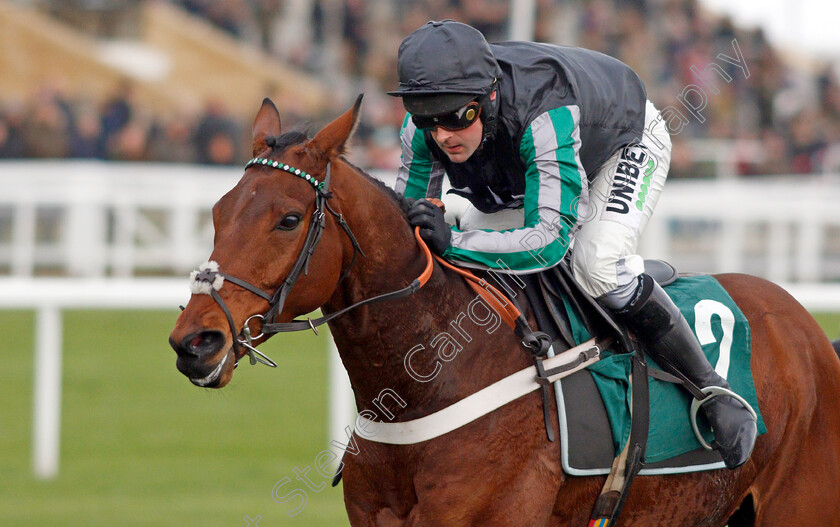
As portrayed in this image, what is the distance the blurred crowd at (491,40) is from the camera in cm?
1380

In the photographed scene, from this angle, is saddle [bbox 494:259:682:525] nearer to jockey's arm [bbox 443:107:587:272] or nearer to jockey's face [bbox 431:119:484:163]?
jockey's arm [bbox 443:107:587:272]

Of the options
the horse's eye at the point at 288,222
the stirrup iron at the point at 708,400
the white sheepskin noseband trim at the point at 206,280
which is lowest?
the stirrup iron at the point at 708,400

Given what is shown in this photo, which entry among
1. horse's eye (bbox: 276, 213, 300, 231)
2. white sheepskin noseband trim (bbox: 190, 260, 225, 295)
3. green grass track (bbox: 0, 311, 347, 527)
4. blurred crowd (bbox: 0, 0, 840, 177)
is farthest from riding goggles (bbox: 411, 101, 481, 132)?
blurred crowd (bbox: 0, 0, 840, 177)

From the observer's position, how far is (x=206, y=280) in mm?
2934

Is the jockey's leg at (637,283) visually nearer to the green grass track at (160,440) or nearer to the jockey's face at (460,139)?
the jockey's face at (460,139)

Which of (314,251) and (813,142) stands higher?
(314,251)

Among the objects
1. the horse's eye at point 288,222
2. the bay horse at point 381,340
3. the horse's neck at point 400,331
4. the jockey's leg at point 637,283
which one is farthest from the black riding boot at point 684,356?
the horse's eye at point 288,222

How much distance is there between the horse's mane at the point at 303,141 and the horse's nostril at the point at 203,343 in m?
0.58

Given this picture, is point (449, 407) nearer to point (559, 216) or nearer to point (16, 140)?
point (559, 216)

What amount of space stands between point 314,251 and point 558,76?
1.01 metres

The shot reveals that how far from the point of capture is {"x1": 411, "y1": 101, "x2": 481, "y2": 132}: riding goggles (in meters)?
3.35

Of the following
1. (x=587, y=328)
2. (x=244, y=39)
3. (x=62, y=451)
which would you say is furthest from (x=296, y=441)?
(x=244, y=39)

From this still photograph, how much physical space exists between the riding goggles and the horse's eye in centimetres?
54

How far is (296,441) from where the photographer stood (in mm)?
7738
